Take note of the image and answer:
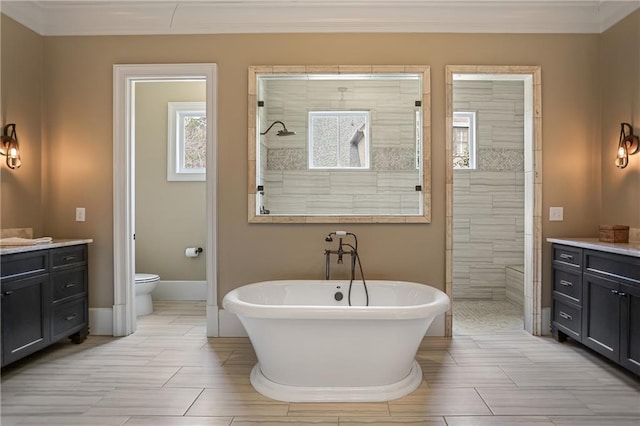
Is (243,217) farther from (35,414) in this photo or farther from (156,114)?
(156,114)

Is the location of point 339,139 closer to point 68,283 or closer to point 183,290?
point 183,290

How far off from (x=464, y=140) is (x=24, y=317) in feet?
15.6

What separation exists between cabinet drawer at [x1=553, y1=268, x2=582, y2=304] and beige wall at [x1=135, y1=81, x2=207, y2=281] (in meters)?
3.67

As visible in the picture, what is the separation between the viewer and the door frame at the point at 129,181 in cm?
369

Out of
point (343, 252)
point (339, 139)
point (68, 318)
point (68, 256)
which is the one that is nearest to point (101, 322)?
point (68, 318)

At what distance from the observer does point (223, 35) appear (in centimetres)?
370

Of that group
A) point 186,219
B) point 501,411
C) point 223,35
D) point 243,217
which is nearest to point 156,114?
point 186,219

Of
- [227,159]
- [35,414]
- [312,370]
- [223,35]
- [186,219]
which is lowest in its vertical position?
[35,414]

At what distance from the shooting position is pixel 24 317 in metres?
2.93

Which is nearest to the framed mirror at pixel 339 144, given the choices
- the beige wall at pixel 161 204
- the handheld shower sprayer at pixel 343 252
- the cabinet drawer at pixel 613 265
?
the handheld shower sprayer at pixel 343 252

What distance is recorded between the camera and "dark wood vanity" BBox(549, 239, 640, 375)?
270 cm

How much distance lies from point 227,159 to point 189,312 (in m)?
1.83

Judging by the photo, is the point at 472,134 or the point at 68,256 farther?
the point at 472,134

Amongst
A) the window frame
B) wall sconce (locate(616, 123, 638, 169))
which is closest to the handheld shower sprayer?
wall sconce (locate(616, 123, 638, 169))
